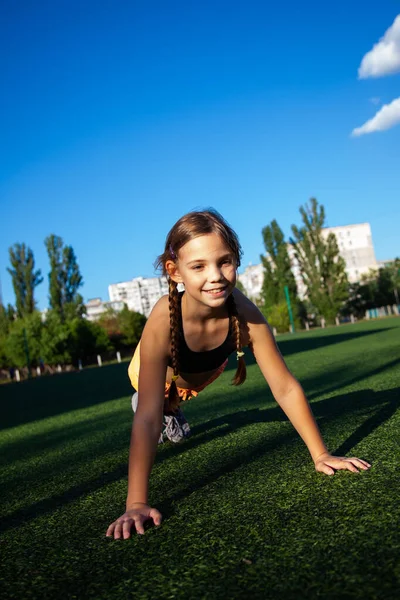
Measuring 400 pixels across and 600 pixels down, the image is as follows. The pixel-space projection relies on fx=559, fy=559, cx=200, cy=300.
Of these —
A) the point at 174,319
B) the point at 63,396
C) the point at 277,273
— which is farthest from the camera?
the point at 277,273

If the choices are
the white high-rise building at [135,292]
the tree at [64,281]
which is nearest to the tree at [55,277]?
the tree at [64,281]

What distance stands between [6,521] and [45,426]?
4026mm

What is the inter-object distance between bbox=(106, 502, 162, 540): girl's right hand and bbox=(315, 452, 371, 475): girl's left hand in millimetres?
687

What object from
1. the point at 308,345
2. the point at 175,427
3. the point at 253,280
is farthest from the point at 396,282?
Result: the point at 175,427

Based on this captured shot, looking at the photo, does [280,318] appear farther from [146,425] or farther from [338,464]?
[146,425]

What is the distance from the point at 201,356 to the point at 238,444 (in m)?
0.79

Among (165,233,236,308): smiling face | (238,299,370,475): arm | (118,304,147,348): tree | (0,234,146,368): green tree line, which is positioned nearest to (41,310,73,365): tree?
(0,234,146,368): green tree line

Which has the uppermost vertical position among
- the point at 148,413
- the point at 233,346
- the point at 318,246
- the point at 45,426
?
the point at 318,246

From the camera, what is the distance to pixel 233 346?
2535mm

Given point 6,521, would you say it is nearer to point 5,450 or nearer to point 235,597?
point 235,597

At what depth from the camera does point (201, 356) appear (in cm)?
254

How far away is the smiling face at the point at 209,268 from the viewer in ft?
7.00

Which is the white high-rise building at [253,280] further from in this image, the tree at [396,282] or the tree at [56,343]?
the tree at [56,343]

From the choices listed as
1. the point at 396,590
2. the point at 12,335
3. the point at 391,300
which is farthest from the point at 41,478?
the point at 391,300
